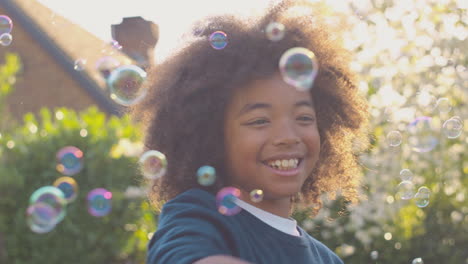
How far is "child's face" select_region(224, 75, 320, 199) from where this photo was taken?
86.3 inches

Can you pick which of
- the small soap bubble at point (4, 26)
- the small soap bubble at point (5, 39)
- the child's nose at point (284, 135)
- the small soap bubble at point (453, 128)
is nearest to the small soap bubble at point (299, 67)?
the child's nose at point (284, 135)

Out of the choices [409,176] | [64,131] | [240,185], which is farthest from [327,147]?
[64,131]

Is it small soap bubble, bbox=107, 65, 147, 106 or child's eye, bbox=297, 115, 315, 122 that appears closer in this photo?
child's eye, bbox=297, 115, 315, 122

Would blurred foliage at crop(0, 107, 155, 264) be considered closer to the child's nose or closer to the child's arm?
the child's nose

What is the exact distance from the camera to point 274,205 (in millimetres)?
2314

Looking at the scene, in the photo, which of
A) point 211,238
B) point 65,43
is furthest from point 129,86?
point 65,43

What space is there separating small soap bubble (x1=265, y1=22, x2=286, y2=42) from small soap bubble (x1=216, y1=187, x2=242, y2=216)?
0.59 m

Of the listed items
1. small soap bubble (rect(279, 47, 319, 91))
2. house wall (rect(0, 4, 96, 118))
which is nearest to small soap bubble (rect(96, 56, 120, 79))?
small soap bubble (rect(279, 47, 319, 91))

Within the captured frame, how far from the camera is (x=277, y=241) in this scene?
2.18 metres

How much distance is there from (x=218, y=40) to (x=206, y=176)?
50 centimetres

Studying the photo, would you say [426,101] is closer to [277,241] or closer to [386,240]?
[386,240]

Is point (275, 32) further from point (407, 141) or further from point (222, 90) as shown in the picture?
point (407, 141)

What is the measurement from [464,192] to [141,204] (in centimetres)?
304

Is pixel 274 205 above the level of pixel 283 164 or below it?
below
